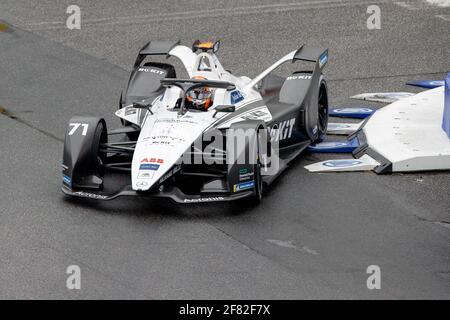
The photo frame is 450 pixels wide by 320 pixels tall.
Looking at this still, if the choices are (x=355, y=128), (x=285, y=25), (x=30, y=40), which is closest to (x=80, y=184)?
(x=355, y=128)

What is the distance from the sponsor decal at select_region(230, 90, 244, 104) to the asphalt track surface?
996mm

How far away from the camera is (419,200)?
1200cm

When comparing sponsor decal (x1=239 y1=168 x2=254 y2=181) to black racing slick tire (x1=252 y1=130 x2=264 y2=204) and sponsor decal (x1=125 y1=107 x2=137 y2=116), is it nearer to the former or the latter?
black racing slick tire (x1=252 y1=130 x2=264 y2=204)

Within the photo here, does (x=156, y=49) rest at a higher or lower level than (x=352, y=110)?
higher

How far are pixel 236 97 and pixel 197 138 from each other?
1.08m

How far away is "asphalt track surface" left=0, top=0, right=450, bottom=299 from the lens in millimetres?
9789

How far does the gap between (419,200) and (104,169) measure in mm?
3329

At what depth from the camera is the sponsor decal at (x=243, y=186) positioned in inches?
447

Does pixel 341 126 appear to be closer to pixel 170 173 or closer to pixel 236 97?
pixel 236 97

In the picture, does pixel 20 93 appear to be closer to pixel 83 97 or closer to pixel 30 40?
pixel 83 97

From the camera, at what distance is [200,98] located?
40.3ft

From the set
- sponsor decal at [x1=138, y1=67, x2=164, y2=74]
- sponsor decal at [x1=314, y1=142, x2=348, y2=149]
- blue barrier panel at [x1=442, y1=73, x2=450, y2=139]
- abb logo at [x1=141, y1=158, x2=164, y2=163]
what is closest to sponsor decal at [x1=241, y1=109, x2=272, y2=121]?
sponsor decal at [x1=314, y1=142, x2=348, y2=149]

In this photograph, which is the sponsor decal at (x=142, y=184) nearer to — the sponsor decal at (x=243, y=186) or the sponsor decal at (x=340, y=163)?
the sponsor decal at (x=243, y=186)

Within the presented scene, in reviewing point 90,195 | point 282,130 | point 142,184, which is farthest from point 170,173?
point 282,130
